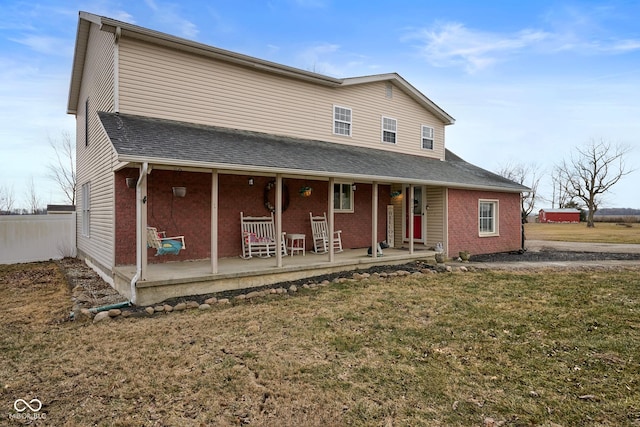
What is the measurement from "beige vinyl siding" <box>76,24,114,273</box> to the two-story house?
0.05 m

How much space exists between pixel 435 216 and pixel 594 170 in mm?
39372

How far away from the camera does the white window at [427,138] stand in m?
15.0

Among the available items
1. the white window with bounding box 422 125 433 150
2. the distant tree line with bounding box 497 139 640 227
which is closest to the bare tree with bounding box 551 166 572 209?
the distant tree line with bounding box 497 139 640 227

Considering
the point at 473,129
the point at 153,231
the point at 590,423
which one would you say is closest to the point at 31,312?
the point at 153,231

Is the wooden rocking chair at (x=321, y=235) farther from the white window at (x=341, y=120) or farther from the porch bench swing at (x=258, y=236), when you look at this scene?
the white window at (x=341, y=120)

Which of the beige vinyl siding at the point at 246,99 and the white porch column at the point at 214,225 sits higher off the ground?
the beige vinyl siding at the point at 246,99

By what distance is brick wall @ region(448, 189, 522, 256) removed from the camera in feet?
40.6

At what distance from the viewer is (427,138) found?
15.2m

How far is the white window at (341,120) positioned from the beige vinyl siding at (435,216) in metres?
3.47

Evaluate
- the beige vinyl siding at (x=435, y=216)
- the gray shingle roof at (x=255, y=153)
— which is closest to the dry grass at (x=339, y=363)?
the gray shingle roof at (x=255, y=153)

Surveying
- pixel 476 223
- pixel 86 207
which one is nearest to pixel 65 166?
pixel 86 207

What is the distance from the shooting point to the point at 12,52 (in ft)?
50.7

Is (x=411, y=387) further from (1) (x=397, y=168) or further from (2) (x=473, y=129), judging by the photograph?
(2) (x=473, y=129)

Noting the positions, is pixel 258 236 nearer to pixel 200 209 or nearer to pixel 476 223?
pixel 200 209
